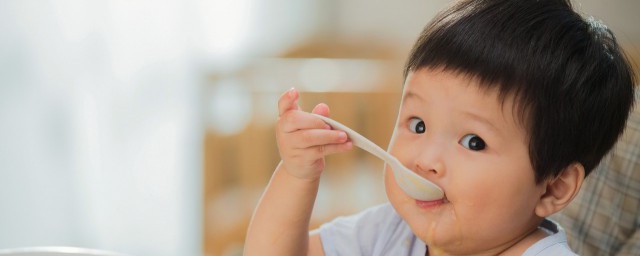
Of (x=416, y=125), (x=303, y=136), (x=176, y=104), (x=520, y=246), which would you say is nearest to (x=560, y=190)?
(x=520, y=246)

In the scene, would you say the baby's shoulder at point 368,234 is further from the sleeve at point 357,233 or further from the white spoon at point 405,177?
the white spoon at point 405,177

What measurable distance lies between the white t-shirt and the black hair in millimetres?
217

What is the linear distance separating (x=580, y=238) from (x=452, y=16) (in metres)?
0.42

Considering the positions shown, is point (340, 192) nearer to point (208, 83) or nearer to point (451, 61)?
point (208, 83)

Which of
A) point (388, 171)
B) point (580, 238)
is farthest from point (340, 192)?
point (388, 171)

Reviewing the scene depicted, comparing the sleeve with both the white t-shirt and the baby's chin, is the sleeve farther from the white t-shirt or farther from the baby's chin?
the baby's chin

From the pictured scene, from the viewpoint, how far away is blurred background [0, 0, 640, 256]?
8.30ft

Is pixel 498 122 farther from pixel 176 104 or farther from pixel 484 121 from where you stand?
pixel 176 104

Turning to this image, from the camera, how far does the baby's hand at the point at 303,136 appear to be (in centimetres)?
91

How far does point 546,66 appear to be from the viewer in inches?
34.9

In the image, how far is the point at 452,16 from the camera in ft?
3.16

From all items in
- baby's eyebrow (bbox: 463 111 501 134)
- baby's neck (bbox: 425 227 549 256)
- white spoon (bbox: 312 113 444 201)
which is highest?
baby's eyebrow (bbox: 463 111 501 134)

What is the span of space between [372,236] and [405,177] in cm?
23

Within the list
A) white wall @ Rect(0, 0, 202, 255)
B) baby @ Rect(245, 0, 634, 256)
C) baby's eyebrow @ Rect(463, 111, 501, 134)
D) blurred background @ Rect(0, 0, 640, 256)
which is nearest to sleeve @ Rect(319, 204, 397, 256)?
baby @ Rect(245, 0, 634, 256)
